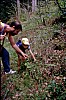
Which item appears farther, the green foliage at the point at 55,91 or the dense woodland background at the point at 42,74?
the dense woodland background at the point at 42,74

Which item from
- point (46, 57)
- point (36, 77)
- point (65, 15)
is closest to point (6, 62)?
point (36, 77)

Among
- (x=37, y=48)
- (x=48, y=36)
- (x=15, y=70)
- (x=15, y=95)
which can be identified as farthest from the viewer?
(x=48, y=36)

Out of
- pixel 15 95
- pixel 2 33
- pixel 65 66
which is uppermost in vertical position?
pixel 2 33

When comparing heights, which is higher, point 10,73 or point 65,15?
point 65,15

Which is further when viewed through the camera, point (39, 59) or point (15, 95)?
point (39, 59)

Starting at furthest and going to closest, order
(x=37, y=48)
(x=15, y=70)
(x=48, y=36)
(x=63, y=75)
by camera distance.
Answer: (x=48, y=36), (x=37, y=48), (x=15, y=70), (x=63, y=75)

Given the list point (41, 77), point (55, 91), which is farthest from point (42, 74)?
point (55, 91)

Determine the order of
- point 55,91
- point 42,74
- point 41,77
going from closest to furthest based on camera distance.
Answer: point 55,91
point 41,77
point 42,74

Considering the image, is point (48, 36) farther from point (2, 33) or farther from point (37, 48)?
point (2, 33)

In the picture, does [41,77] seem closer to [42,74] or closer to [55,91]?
[42,74]

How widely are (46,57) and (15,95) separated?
5.32 feet

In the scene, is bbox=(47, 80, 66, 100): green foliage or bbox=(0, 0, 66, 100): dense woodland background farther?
bbox=(0, 0, 66, 100): dense woodland background

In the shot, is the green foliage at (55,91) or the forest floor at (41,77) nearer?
the green foliage at (55,91)

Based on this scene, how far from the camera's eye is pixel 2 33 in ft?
16.1
